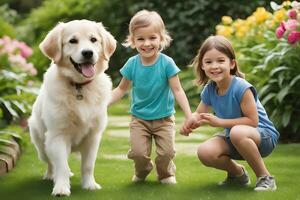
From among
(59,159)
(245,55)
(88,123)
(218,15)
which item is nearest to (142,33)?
(88,123)

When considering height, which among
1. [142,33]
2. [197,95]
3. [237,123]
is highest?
[142,33]

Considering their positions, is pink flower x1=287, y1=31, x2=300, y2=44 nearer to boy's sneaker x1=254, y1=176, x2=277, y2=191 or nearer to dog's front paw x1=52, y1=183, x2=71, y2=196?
boy's sneaker x1=254, y1=176, x2=277, y2=191

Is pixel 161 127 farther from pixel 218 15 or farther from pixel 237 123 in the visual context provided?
pixel 218 15

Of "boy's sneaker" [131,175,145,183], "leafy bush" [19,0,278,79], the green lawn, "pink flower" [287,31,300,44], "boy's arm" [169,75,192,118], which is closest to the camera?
the green lawn

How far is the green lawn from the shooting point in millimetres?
4926

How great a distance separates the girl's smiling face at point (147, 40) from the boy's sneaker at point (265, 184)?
54.3 inches

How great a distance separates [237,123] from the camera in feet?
16.6

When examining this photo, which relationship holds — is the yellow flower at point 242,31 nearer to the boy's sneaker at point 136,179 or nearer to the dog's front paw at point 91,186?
the boy's sneaker at point 136,179

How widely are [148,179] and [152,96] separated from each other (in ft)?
Result: 2.53

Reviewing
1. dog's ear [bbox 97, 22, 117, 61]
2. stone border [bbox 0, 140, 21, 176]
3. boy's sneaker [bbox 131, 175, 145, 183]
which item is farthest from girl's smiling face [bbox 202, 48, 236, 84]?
stone border [bbox 0, 140, 21, 176]

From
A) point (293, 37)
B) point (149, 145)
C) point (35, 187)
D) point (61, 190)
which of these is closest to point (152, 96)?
point (149, 145)

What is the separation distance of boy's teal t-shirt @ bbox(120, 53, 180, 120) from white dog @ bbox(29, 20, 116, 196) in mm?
296

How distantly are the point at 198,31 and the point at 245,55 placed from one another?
16.3ft

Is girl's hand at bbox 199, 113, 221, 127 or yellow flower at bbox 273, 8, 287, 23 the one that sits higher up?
yellow flower at bbox 273, 8, 287, 23
